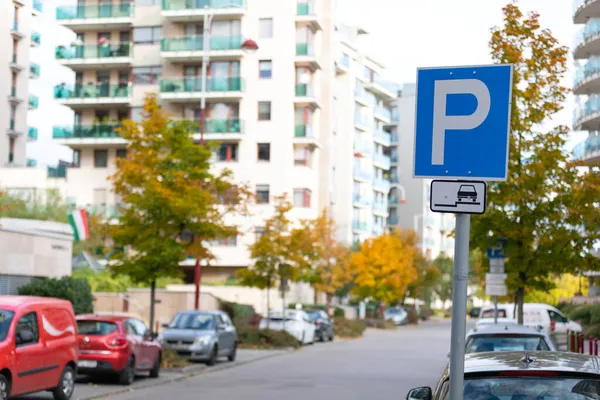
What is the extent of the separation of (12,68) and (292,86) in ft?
72.7

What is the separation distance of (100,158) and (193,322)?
4686 centimetres

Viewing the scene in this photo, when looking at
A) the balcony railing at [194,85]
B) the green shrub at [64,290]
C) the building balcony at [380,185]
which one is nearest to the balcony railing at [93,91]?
the balcony railing at [194,85]

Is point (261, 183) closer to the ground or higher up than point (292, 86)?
closer to the ground

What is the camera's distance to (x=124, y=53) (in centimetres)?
7562

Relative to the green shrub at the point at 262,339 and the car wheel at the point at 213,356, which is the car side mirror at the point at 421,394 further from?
the green shrub at the point at 262,339

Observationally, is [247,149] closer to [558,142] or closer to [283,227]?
[283,227]

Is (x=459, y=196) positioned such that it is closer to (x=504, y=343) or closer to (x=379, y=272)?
(x=504, y=343)

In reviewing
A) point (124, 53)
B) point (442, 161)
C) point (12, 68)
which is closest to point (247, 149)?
point (124, 53)

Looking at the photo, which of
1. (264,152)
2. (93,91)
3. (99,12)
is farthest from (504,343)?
(99,12)

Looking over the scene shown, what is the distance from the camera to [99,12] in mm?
75625

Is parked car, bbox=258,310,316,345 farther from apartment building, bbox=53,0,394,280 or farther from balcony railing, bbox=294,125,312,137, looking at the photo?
balcony railing, bbox=294,125,312,137

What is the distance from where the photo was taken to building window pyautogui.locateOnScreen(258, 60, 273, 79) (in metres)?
75.4

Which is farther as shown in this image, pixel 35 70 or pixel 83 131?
pixel 35 70

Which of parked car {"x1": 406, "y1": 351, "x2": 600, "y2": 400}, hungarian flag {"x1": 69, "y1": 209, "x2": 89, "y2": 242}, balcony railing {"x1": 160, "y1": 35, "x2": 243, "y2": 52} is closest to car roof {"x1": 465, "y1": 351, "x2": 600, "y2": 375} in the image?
parked car {"x1": 406, "y1": 351, "x2": 600, "y2": 400}
